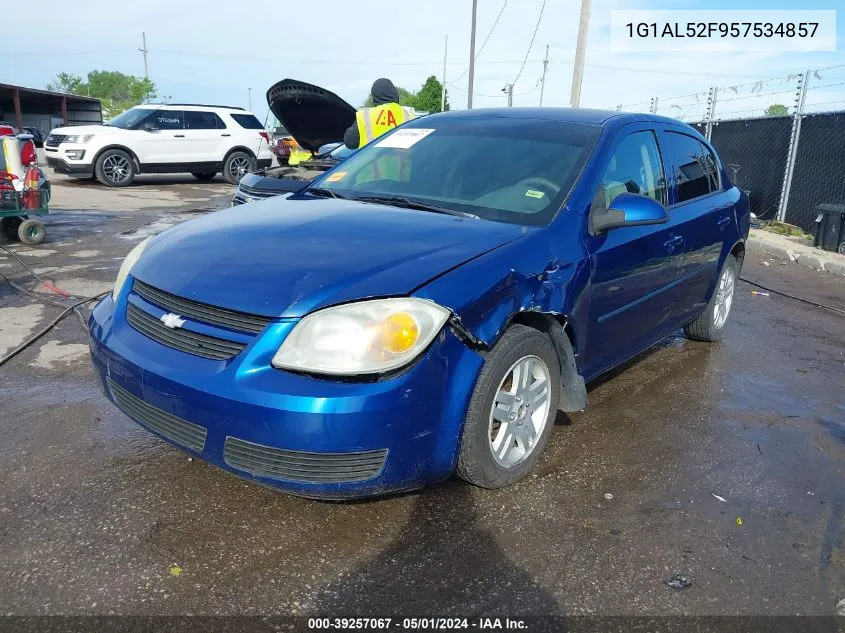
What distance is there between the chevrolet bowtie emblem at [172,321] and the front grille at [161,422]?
298 mm

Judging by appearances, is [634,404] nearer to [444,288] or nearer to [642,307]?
[642,307]

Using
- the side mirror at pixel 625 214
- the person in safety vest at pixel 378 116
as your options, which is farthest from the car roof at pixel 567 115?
the person in safety vest at pixel 378 116

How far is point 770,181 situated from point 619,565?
37.7 ft

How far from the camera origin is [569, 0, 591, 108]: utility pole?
664 inches

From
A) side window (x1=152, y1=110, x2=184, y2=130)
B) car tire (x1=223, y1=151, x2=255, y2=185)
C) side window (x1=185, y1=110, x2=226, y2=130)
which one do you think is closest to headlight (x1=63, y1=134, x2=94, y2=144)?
side window (x1=152, y1=110, x2=184, y2=130)

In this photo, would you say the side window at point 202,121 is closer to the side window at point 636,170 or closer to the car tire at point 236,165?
the car tire at point 236,165

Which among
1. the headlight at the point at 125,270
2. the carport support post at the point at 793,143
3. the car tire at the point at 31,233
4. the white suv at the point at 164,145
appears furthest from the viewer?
the white suv at the point at 164,145

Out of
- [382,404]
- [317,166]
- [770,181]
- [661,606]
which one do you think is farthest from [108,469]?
[770,181]

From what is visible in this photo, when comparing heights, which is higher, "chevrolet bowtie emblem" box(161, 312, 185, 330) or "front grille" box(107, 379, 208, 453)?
"chevrolet bowtie emblem" box(161, 312, 185, 330)

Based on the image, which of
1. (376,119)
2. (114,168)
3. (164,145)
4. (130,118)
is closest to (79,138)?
(114,168)

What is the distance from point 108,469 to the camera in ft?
9.70

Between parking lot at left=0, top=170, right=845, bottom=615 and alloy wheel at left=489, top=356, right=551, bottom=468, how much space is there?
18 cm

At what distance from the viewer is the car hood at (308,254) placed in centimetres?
238

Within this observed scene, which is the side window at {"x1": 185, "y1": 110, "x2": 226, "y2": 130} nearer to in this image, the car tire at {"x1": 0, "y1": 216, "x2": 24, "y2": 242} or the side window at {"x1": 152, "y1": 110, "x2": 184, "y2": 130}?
the side window at {"x1": 152, "y1": 110, "x2": 184, "y2": 130}
